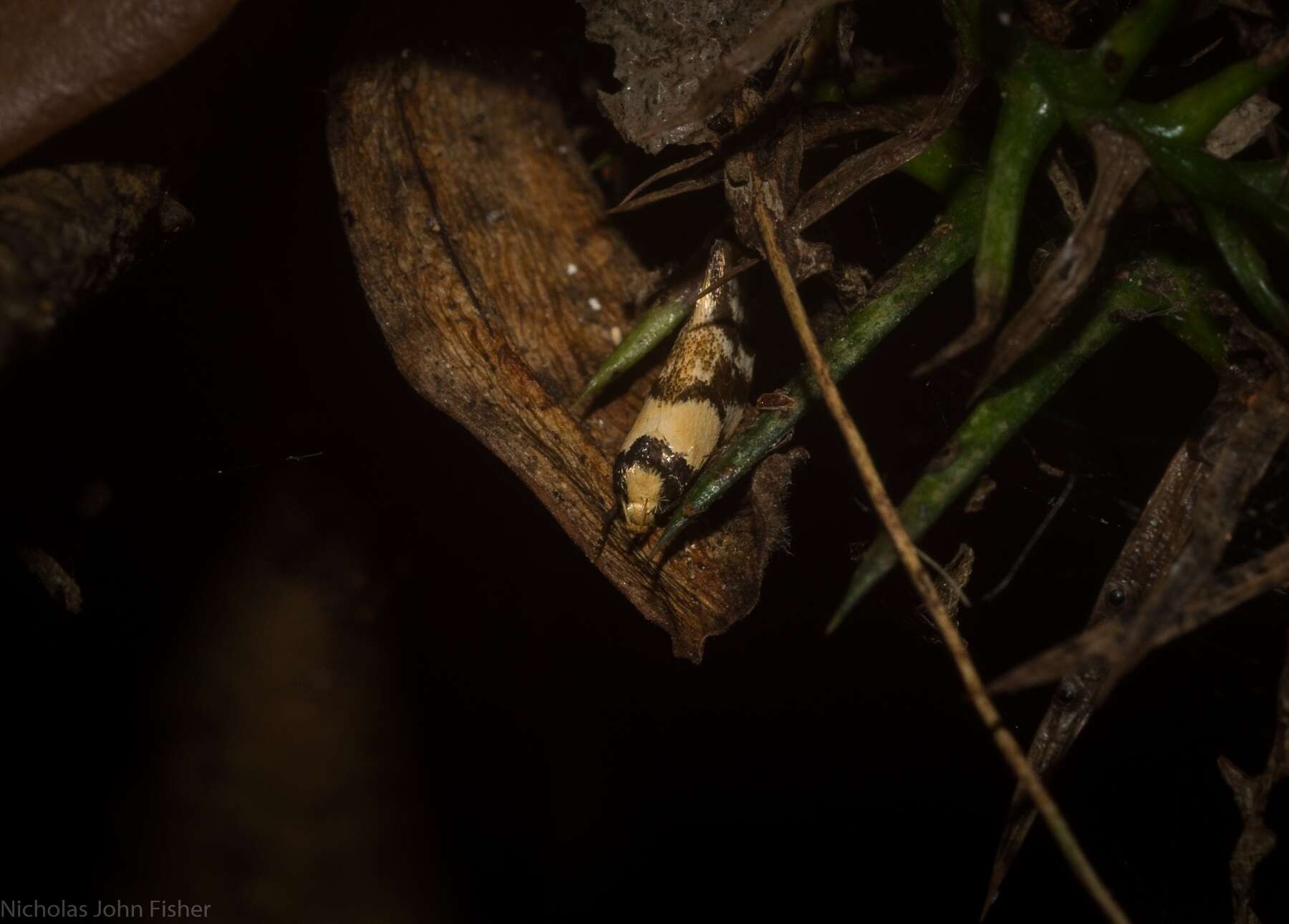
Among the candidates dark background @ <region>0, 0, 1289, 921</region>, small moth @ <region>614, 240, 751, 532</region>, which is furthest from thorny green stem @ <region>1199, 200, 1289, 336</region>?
small moth @ <region>614, 240, 751, 532</region>

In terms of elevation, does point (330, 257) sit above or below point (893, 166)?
below

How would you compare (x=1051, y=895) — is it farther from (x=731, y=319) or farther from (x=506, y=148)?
(x=506, y=148)

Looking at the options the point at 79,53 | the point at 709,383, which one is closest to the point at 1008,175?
the point at 709,383

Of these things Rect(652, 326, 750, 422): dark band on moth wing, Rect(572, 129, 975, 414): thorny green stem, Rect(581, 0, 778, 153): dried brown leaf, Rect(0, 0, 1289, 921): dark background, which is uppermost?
Rect(581, 0, 778, 153): dried brown leaf

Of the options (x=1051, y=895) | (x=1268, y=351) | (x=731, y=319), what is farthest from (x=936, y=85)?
(x=1051, y=895)

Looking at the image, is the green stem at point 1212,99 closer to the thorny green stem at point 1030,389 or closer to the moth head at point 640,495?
the thorny green stem at point 1030,389

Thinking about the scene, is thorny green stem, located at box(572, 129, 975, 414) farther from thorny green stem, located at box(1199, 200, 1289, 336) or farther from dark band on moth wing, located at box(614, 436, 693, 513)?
thorny green stem, located at box(1199, 200, 1289, 336)

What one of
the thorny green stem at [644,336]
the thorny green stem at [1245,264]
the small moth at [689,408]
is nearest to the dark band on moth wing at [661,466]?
the small moth at [689,408]
